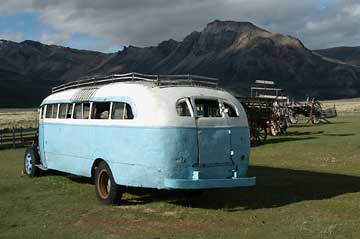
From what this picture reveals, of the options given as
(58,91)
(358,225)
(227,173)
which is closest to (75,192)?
(58,91)

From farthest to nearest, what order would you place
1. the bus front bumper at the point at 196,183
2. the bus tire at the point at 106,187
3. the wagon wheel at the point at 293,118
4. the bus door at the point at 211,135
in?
1. the wagon wheel at the point at 293,118
2. the bus tire at the point at 106,187
3. the bus door at the point at 211,135
4. the bus front bumper at the point at 196,183

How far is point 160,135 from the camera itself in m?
11.1

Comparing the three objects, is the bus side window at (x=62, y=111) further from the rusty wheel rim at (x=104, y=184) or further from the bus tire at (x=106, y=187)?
the rusty wheel rim at (x=104, y=184)

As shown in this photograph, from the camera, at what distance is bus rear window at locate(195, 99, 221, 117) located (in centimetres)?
1170

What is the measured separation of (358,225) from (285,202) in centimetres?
251

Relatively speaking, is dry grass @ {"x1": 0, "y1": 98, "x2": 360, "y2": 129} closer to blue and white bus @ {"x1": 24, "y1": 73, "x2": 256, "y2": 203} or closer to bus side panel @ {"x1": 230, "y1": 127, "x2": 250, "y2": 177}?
blue and white bus @ {"x1": 24, "y1": 73, "x2": 256, "y2": 203}

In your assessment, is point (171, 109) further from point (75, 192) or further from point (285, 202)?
point (75, 192)

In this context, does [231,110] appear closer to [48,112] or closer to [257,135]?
[48,112]

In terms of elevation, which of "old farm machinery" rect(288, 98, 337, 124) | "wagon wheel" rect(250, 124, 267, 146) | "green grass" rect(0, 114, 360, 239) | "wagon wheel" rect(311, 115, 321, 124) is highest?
"old farm machinery" rect(288, 98, 337, 124)

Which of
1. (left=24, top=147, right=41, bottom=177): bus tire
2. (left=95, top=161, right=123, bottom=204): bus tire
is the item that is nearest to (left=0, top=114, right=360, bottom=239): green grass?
(left=95, top=161, right=123, bottom=204): bus tire

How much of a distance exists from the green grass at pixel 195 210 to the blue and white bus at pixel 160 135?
67cm

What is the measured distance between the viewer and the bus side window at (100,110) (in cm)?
1268

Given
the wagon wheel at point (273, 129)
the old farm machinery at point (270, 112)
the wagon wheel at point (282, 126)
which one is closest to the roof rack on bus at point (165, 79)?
the old farm machinery at point (270, 112)

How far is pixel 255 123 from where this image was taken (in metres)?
29.0
